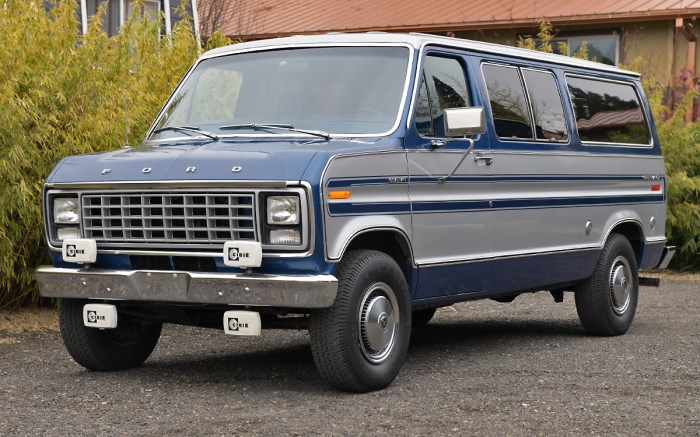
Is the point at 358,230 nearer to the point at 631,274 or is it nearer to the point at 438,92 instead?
the point at 438,92

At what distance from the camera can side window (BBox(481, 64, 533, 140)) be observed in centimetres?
862

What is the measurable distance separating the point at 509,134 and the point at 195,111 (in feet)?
7.00

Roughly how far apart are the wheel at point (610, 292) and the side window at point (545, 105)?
1114 mm

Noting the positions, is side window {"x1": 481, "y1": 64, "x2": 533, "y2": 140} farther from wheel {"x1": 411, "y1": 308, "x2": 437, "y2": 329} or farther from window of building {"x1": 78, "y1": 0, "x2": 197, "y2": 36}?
window of building {"x1": 78, "y1": 0, "x2": 197, "y2": 36}

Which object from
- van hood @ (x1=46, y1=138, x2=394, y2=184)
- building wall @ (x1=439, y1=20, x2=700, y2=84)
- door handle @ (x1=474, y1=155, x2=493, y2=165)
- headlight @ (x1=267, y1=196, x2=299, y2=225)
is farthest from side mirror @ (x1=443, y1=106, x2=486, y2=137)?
building wall @ (x1=439, y1=20, x2=700, y2=84)

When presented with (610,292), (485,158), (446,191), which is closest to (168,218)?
(446,191)

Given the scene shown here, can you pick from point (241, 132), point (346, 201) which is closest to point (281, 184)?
point (346, 201)

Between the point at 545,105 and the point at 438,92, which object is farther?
the point at 545,105

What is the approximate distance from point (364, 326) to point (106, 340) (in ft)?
5.97

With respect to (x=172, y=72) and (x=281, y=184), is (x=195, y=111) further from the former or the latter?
(x=172, y=72)

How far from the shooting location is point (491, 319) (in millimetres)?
11648

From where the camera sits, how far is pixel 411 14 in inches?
984

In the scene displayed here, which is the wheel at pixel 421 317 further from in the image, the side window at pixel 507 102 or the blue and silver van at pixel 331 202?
the side window at pixel 507 102

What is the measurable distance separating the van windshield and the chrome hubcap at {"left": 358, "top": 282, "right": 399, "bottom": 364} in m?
0.99
